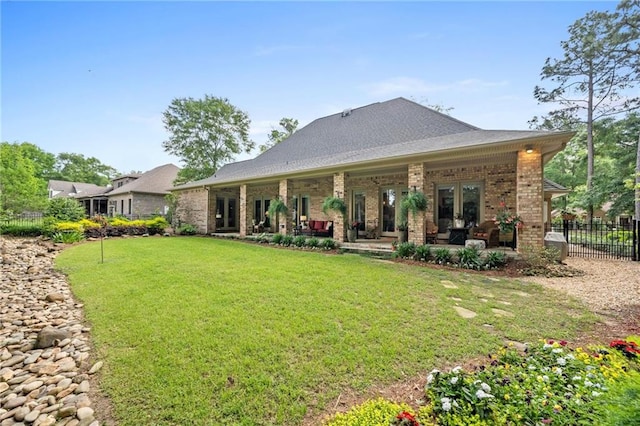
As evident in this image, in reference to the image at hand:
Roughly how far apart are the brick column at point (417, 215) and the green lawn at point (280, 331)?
2226 millimetres

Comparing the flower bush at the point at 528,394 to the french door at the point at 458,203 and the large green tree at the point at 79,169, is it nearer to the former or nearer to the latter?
the french door at the point at 458,203

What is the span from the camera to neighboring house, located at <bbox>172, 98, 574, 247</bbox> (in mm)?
6789

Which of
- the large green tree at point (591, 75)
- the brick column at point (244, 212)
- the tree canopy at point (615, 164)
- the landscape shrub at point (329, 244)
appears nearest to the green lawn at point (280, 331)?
the landscape shrub at point (329, 244)

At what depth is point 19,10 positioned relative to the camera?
6297 millimetres

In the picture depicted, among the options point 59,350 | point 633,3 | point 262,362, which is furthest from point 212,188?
point 633,3

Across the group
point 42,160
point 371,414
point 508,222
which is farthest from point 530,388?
point 42,160

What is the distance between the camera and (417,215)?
27.0 feet

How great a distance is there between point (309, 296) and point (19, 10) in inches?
372

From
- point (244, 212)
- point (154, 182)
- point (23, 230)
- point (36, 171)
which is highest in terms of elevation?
point (36, 171)

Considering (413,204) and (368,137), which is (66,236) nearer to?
(368,137)

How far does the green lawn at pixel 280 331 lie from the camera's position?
2.23 meters

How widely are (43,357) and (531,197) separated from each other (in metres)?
9.44

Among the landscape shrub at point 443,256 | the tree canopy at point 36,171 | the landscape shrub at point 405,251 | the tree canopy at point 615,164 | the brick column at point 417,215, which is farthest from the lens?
the tree canopy at point 36,171

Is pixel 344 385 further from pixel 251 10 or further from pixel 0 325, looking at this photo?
pixel 251 10
